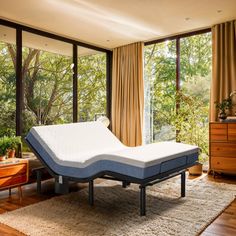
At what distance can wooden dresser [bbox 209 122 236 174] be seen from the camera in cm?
378

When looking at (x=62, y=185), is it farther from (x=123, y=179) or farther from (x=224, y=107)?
(x=224, y=107)

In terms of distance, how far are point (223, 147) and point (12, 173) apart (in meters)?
2.85

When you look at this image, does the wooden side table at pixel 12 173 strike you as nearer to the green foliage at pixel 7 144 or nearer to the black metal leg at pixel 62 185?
the green foliage at pixel 7 144

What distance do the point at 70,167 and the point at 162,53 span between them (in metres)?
3.34

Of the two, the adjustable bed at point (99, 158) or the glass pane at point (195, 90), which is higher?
the glass pane at point (195, 90)

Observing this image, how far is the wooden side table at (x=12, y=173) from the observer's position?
111 inches

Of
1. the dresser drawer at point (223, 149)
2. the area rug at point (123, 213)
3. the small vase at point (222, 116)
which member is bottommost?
the area rug at point (123, 213)

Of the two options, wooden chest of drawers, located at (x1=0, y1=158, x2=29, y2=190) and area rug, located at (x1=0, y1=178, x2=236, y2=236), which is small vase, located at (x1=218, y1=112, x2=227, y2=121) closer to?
area rug, located at (x1=0, y1=178, x2=236, y2=236)

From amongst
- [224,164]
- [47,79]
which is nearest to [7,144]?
[47,79]

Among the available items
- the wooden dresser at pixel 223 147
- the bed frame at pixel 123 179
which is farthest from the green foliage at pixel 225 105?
the bed frame at pixel 123 179

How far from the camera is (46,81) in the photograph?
4629mm

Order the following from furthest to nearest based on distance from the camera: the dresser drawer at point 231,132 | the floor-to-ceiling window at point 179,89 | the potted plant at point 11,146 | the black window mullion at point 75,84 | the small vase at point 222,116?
the black window mullion at point 75,84
the floor-to-ceiling window at point 179,89
the small vase at point 222,116
the dresser drawer at point 231,132
the potted plant at point 11,146

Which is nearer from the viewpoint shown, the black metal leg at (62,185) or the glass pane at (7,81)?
the black metal leg at (62,185)

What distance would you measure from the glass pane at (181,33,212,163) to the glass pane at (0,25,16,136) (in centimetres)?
268
